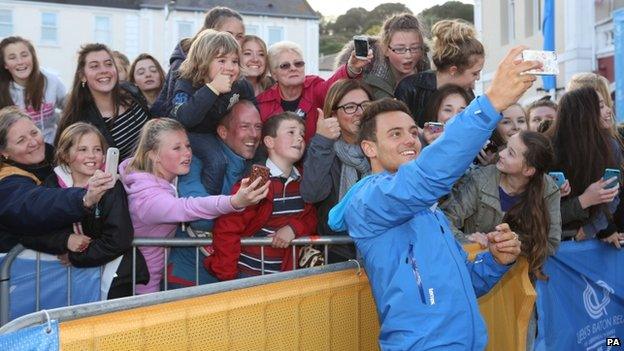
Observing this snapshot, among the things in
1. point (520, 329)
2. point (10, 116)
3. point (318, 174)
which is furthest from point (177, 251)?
A: point (520, 329)

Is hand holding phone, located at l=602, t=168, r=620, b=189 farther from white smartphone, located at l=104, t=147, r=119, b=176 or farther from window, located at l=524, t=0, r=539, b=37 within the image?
window, located at l=524, t=0, r=539, b=37

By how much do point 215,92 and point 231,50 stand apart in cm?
46

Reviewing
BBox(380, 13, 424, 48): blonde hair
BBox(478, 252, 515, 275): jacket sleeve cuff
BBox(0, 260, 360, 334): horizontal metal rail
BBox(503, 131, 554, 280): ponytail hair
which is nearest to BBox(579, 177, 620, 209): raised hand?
BBox(503, 131, 554, 280): ponytail hair

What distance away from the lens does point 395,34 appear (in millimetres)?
5684

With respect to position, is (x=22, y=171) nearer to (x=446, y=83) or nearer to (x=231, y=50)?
(x=231, y=50)

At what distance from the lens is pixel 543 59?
275 cm

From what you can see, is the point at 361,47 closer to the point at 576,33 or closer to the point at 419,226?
the point at 419,226

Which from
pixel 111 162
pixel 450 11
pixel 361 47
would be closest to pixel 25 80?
pixel 111 162

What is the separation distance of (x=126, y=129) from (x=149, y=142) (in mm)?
893

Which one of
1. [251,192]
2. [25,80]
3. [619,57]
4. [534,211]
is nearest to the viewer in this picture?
[251,192]

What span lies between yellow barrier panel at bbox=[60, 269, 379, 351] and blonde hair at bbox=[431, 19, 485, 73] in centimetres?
228

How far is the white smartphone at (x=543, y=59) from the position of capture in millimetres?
2691

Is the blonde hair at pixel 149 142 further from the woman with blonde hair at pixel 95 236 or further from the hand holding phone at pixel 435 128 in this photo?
the hand holding phone at pixel 435 128

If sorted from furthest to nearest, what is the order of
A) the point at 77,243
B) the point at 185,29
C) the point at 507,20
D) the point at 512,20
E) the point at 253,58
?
the point at 185,29 → the point at 507,20 → the point at 512,20 → the point at 253,58 → the point at 77,243
